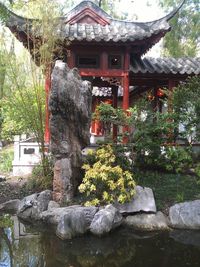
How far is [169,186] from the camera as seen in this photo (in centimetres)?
759

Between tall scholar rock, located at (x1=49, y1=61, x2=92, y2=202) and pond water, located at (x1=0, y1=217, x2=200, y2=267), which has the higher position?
tall scholar rock, located at (x1=49, y1=61, x2=92, y2=202)

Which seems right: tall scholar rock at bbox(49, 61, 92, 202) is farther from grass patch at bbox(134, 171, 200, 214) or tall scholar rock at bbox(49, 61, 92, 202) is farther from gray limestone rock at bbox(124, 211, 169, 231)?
grass patch at bbox(134, 171, 200, 214)

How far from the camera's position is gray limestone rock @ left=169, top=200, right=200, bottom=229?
6105 millimetres

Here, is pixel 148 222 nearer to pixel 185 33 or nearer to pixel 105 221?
pixel 105 221

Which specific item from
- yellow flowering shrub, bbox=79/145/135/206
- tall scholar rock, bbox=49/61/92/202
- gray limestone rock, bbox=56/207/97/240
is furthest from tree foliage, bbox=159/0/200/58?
gray limestone rock, bbox=56/207/97/240

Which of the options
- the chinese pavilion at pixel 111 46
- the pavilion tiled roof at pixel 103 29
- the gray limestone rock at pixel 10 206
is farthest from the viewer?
the chinese pavilion at pixel 111 46

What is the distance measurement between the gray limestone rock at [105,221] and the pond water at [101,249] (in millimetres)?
116

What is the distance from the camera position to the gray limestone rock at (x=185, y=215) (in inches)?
240

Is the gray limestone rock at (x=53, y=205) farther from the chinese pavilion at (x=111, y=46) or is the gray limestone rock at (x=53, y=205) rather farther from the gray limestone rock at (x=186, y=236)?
the chinese pavilion at (x=111, y=46)

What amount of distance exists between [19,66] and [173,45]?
12.9m

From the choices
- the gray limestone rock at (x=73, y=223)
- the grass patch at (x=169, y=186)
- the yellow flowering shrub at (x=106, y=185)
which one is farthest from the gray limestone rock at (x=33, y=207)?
the grass patch at (x=169, y=186)

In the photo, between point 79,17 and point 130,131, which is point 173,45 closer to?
point 79,17

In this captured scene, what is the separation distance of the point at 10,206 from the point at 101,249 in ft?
8.90

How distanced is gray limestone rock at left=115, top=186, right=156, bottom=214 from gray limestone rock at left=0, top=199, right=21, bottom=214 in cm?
212
